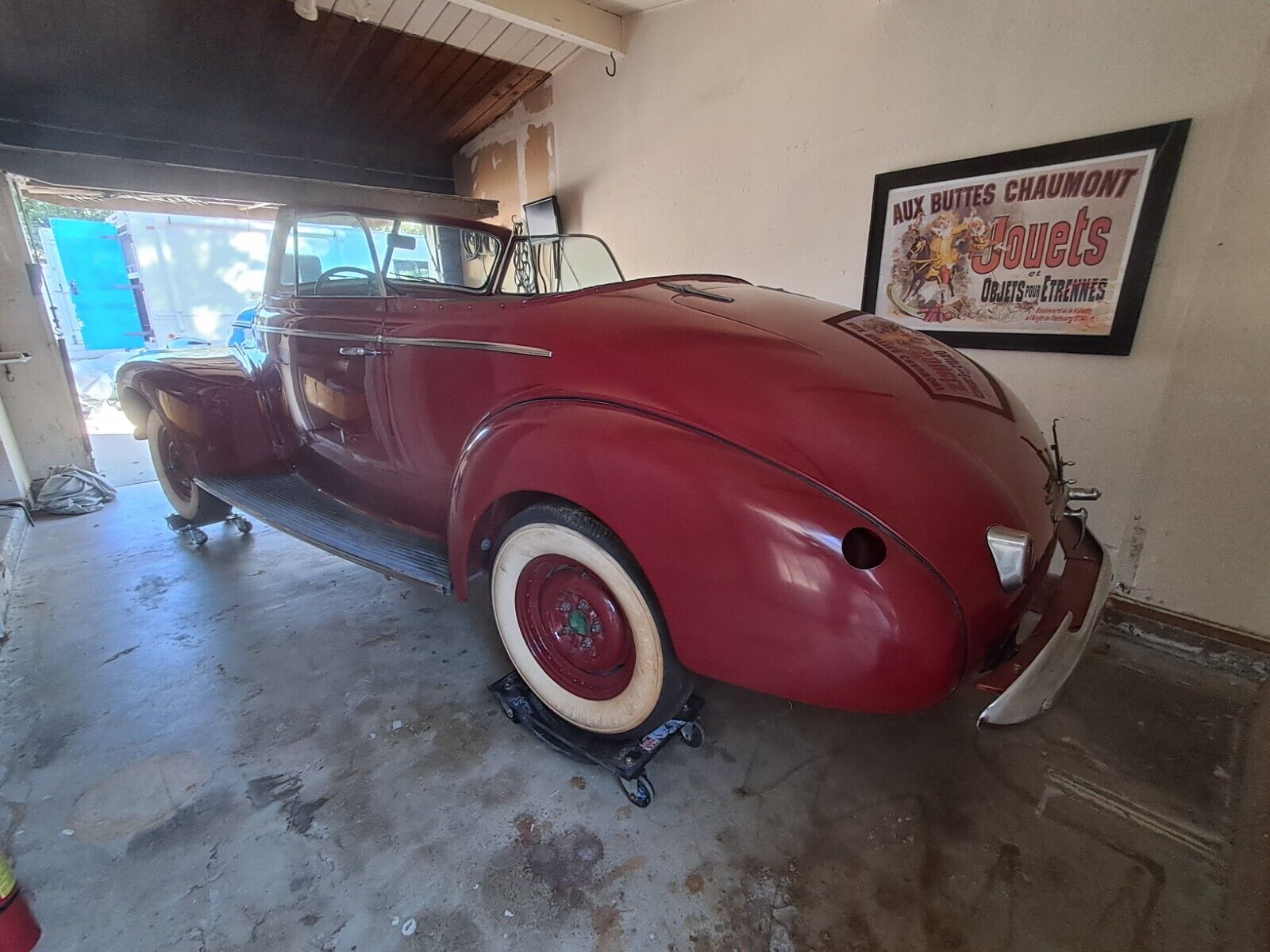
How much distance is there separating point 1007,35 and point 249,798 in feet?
13.5

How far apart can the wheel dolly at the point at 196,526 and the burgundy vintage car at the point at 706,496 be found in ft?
4.33

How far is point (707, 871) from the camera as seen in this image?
1.43 meters

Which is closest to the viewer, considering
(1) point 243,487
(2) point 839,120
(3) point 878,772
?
(3) point 878,772

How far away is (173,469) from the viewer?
3.36 meters

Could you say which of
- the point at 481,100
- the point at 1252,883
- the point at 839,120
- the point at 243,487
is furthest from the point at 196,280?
the point at 1252,883

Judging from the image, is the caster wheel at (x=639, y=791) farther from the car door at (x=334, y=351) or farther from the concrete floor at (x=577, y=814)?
the car door at (x=334, y=351)

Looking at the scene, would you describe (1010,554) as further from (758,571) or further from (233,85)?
(233,85)

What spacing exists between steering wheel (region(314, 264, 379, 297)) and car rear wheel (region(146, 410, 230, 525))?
4.75 ft

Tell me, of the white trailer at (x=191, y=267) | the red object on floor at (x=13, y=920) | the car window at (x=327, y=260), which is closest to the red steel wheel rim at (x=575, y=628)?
the red object on floor at (x=13, y=920)

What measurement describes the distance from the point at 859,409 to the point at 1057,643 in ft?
2.33

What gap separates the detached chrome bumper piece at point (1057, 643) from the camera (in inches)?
46.5

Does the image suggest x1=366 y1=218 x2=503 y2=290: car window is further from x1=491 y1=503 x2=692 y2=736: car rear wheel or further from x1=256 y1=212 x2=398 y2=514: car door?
x1=491 y1=503 x2=692 y2=736: car rear wheel

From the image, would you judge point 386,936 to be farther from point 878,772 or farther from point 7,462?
point 7,462

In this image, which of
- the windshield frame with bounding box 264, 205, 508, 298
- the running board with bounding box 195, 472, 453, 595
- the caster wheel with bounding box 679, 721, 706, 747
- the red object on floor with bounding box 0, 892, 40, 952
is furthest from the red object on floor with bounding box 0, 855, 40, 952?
the windshield frame with bounding box 264, 205, 508, 298
